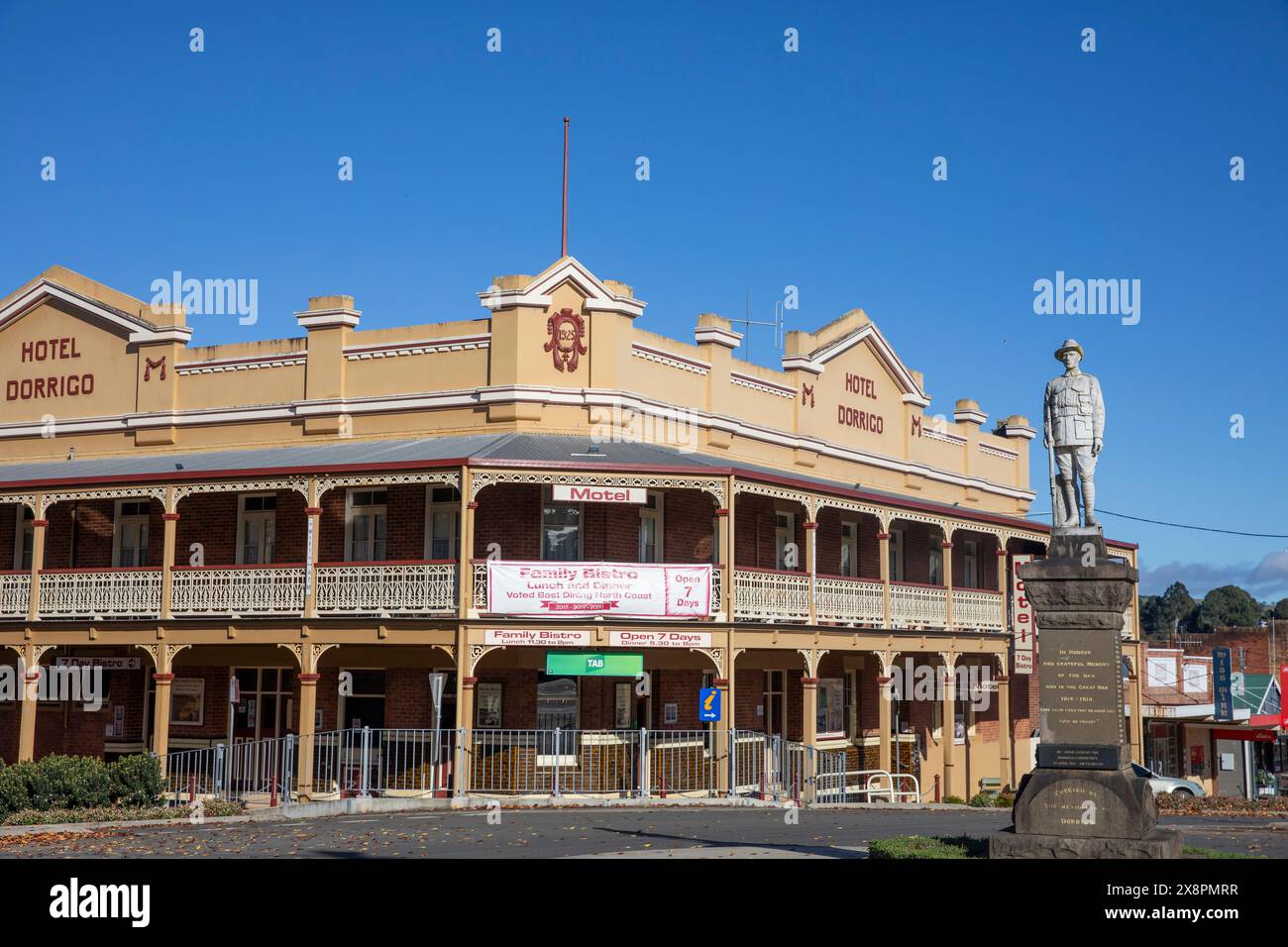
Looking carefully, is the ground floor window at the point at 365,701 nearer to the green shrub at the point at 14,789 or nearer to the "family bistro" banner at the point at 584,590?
the "family bistro" banner at the point at 584,590

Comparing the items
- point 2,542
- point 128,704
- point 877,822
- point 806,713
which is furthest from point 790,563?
point 2,542

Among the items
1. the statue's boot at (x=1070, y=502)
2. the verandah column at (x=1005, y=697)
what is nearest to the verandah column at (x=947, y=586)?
the verandah column at (x=1005, y=697)

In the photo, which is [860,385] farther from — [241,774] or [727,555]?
[241,774]

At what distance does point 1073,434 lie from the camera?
16.5 m

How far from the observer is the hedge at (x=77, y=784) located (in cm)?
2331

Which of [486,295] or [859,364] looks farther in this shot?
[859,364]

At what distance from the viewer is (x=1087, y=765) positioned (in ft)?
48.5

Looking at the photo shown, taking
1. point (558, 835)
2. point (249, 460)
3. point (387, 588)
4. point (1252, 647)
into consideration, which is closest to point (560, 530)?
point (387, 588)

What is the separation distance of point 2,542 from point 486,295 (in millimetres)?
12594

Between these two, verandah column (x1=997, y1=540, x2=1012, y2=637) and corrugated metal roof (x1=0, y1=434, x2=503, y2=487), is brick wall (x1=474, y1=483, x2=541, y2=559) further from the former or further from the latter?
verandah column (x1=997, y1=540, x2=1012, y2=637)

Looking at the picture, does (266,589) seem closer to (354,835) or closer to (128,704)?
(128,704)

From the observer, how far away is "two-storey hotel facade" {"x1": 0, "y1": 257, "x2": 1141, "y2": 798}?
26234mm

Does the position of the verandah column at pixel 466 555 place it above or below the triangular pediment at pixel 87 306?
below

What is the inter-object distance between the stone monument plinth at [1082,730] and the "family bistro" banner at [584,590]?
1124cm
